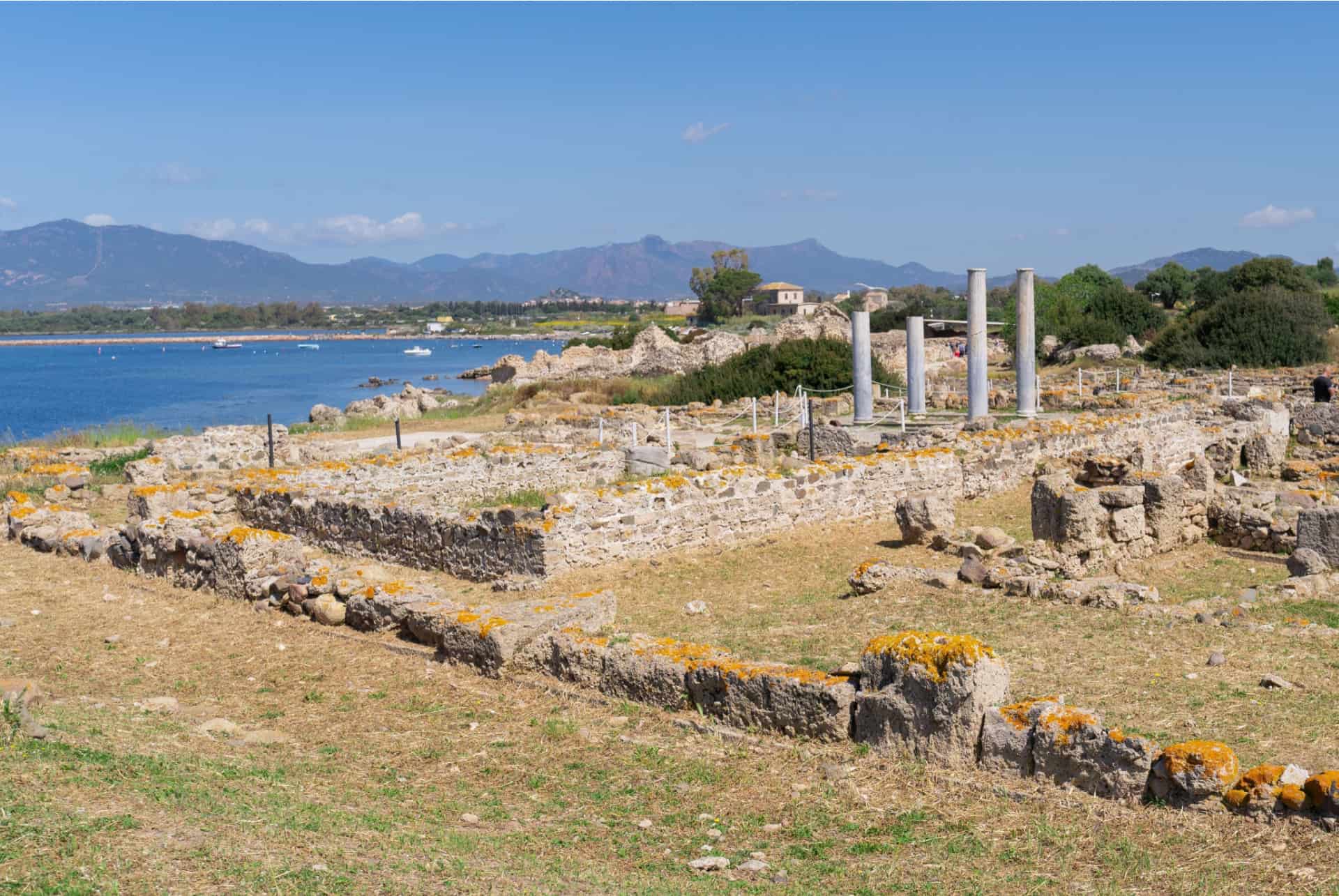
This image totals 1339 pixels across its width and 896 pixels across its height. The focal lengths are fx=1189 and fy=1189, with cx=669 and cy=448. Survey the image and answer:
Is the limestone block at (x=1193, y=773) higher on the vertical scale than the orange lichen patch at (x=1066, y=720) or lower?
lower

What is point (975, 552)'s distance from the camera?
12.5m

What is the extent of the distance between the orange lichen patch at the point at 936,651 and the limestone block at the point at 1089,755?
1.51 ft

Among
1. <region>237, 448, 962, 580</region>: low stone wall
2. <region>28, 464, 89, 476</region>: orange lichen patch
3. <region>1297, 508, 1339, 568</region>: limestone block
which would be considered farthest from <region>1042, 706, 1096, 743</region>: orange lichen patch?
<region>28, 464, 89, 476</region>: orange lichen patch

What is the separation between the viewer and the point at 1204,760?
559 centimetres

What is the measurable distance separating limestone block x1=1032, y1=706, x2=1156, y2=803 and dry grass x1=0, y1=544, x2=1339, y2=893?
0.33ft

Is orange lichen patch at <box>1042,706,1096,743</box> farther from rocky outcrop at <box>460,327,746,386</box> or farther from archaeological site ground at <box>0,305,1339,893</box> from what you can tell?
rocky outcrop at <box>460,327,746,386</box>

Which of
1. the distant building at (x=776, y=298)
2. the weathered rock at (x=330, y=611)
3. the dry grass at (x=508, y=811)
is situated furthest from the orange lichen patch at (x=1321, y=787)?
the distant building at (x=776, y=298)

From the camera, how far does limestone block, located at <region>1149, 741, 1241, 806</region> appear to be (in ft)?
18.2

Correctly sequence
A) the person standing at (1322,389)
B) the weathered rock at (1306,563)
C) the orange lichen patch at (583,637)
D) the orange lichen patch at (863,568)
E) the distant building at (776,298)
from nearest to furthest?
the orange lichen patch at (583,637) < the orange lichen patch at (863,568) < the weathered rock at (1306,563) < the person standing at (1322,389) < the distant building at (776,298)

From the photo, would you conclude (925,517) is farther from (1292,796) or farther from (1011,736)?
(1292,796)

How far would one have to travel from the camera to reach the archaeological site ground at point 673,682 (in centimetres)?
537

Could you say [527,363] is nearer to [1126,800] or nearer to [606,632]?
[606,632]

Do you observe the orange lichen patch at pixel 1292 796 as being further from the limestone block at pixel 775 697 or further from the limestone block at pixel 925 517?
the limestone block at pixel 925 517

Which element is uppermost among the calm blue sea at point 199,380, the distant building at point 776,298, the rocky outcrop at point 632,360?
the distant building at point 776,298
